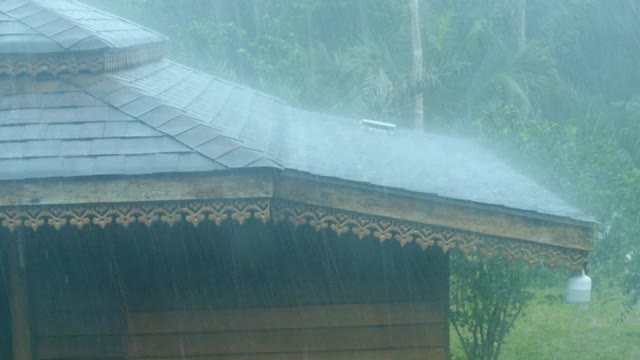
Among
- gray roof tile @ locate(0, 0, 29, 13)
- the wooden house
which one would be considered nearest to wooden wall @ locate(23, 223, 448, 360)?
the wooden house

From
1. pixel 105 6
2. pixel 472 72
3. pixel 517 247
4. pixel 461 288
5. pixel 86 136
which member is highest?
pixel 105 6

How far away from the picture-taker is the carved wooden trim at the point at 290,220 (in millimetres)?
5070

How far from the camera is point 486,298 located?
33.6ft

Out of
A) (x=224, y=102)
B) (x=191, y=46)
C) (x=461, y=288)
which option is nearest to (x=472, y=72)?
(x=191, y=46)

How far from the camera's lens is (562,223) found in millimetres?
5113

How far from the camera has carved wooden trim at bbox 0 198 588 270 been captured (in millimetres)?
5070

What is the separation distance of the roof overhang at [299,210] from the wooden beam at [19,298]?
740 mm

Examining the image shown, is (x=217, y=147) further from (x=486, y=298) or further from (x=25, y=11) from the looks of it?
(x=486, y=298)

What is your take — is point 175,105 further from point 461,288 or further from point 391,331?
point 461,288

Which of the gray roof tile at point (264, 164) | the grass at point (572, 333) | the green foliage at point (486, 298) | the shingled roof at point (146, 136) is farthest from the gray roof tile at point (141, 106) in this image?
the grass at point (572, 333)

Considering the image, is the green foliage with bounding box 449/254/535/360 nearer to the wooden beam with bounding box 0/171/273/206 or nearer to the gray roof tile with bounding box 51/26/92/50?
the gray roof tile with bounding box 51/26/92/50

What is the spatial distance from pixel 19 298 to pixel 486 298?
5760 mm

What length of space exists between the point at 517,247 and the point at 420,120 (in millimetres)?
14272

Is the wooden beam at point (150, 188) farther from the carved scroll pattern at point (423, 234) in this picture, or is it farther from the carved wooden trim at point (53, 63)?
the carved wooden trim at point (53, 63)
